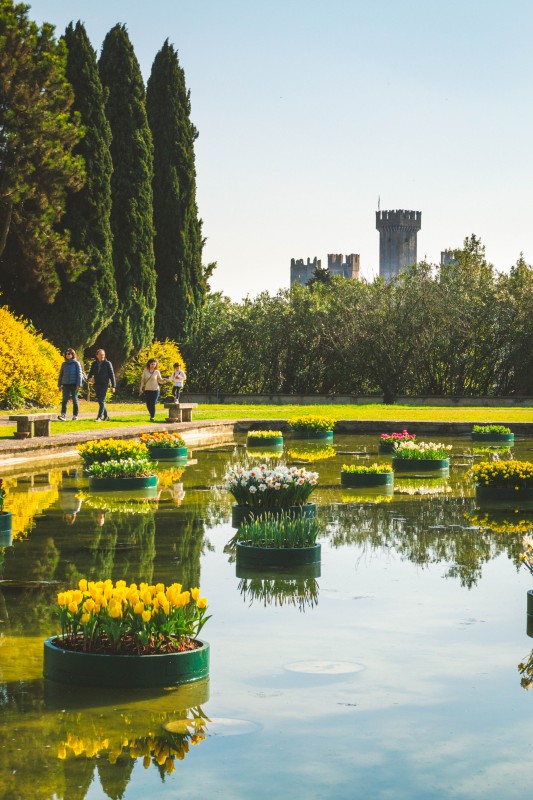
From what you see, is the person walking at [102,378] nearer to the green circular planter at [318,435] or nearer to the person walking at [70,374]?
the person walking at [70,374]

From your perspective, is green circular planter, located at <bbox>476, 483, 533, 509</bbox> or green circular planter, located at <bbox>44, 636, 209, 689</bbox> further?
green circular planter, located at <bbox>476, 483, 533, 509</bbox>

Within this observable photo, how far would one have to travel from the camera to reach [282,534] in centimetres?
888

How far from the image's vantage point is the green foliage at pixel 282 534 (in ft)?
29.1

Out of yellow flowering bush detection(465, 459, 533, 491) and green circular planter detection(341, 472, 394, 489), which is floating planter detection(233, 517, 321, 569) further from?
green circular planter detection(341, 472, 394, 489)

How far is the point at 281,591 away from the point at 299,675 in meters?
2.15

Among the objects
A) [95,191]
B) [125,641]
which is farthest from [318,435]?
[125,641]

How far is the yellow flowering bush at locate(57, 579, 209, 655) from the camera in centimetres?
556

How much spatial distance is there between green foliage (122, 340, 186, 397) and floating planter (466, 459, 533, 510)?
21200 millimetres

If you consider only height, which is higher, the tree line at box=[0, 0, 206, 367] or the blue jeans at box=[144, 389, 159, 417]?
the tree line at box=[0, 0, 206, 367]

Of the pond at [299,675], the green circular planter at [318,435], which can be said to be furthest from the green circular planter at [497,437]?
the pond at [299,675]

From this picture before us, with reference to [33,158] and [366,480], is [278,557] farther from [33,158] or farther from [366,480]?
[33,158]

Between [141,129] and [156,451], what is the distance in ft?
55.0

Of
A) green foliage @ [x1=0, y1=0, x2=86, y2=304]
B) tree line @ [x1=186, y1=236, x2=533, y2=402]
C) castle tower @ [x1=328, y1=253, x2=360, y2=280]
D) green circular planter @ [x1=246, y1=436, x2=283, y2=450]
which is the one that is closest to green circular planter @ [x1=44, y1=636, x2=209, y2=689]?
green circular planter @ [x1=246, y1=436, x2=283, y2=450]

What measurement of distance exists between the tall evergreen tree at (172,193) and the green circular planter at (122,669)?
1179 inches
